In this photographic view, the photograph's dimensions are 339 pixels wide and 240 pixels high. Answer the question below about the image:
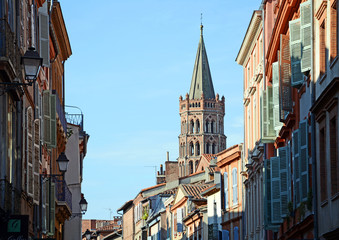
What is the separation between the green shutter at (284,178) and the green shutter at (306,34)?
4.57 metres

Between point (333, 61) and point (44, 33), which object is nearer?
point (333, 61)

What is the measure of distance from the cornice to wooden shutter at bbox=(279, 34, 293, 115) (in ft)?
38.7

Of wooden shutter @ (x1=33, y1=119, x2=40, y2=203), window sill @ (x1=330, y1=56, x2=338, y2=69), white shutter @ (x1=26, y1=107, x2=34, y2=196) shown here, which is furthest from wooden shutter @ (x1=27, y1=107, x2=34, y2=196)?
window sill @ (x1=330, y1=56, x2=338, y2=69)

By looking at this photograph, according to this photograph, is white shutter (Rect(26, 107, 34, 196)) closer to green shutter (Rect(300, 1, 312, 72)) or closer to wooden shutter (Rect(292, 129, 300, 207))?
wooden shutter (Rect(292, 129, 300, 207))

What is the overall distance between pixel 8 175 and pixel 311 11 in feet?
27.9

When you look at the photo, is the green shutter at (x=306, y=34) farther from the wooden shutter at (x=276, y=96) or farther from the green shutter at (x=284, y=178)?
the wooden shutter at (x=276, y=96)

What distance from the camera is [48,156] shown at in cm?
3650

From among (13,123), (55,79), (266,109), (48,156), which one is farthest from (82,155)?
(13,123)

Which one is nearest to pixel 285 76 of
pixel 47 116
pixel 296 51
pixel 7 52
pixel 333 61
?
pixel 296 51

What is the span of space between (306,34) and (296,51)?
1225 mm

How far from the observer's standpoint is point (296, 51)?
24.7 meters

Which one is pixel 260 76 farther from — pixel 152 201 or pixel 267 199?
pixel 152 201

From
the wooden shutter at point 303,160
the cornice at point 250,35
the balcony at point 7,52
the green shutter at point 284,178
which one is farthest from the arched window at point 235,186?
the balcony at point 7,52

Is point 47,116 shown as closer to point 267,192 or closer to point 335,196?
point 267,192
